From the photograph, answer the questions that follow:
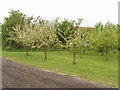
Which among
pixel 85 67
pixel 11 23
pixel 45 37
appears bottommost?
pixel 85 67

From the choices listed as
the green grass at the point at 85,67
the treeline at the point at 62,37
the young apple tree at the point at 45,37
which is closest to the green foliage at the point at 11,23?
the treeline at the point at 62,37

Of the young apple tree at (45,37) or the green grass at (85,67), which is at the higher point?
the young apple tree at (45,37)

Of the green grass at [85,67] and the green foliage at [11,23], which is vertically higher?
the green foliage at [11,23]

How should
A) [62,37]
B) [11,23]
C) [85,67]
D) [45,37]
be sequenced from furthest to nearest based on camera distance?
[11,23] < [62,37] < [45,37] < [85,67]

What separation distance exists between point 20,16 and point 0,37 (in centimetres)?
807

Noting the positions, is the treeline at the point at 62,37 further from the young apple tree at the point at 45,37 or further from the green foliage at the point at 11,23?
the green foliage at the point at 11,23

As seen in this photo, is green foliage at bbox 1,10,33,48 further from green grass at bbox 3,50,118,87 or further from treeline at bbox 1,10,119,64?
green grass at bbox 3,50,118,87

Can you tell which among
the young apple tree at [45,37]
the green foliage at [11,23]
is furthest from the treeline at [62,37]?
the green foliage at [11,23]

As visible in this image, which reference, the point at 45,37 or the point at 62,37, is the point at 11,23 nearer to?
the point at 62,37

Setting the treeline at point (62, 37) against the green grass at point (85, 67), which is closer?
the green grass at point (85, 67)

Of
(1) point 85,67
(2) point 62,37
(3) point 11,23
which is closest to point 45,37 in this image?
(2) point 62,37

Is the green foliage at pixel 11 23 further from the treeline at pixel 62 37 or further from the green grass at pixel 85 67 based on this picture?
the green grass at pixel 85 67

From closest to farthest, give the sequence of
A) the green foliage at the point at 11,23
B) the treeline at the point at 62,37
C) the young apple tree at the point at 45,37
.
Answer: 1. the treeline at the point at 62,37
2. the young apple tree at the point at 45,37
3. the green foliage at the point at 11,23

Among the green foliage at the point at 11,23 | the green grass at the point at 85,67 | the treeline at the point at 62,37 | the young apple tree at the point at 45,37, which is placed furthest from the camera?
the green foliage at the point at 11,23
